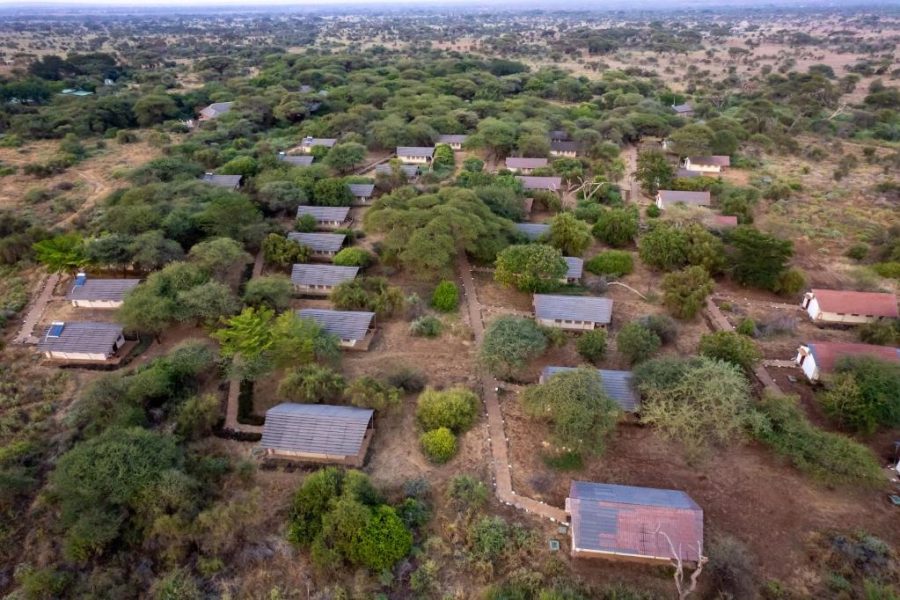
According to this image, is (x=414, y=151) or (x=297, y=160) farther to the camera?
(x=414, y=151)

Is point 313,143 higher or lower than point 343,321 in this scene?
higher

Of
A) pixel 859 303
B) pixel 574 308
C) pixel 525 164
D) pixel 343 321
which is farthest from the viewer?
pixel 525 164

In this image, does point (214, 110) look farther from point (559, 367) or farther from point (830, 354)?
point (830, 354)

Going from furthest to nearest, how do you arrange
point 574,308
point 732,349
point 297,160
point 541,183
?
1. point 297,160
2. point 541,183
3. point 574,308
4. point 732,349

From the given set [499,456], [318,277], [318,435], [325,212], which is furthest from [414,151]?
[499,456]

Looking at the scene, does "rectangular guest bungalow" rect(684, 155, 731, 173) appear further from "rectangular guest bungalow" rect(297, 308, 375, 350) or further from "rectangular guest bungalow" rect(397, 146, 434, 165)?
"rectangular guest bungalow" rect(297, 308, 375, 350)

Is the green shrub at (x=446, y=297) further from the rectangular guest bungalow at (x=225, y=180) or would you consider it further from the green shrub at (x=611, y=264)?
the rectangular guest bungalow at (x=225, y=180)

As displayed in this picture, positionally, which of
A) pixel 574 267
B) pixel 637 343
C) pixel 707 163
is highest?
pixel 707 163

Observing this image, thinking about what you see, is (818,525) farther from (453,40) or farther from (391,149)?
(453,40)
